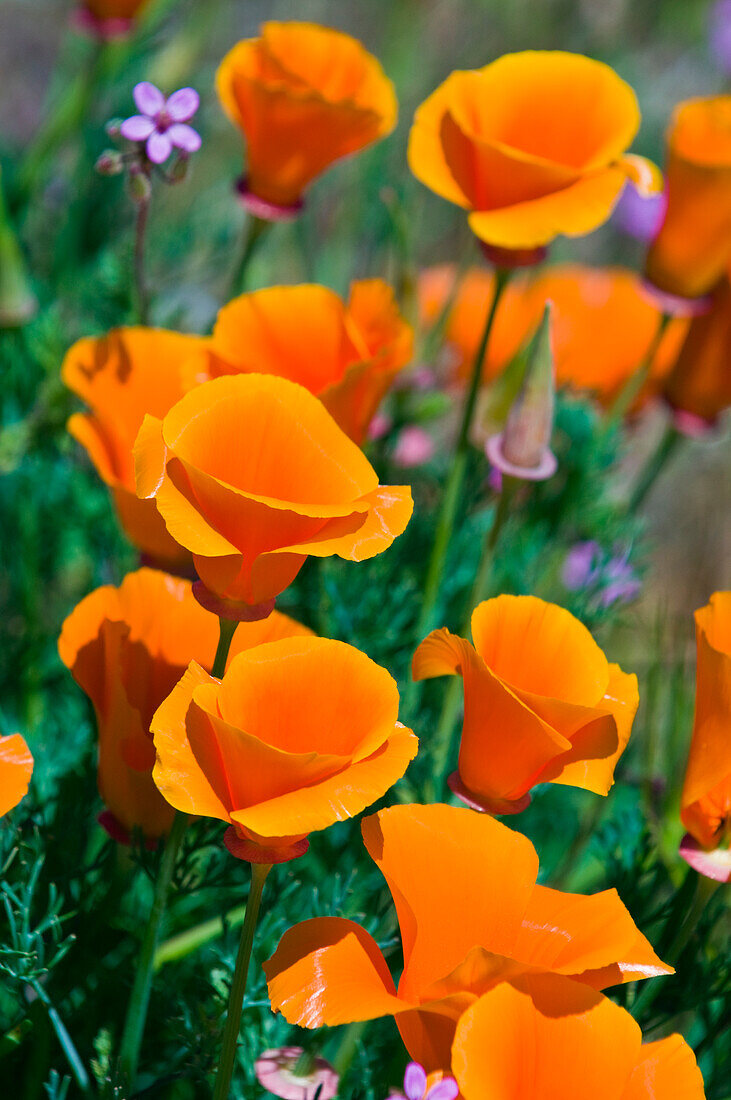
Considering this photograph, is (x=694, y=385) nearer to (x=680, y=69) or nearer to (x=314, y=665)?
(x=314, y=665)

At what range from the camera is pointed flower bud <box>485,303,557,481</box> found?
2.04ft

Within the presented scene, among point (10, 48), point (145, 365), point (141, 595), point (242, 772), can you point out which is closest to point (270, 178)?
point (145, 365)

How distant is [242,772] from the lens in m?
0.39

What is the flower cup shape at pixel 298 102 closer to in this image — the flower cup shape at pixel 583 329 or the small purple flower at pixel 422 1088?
the flower cup shape at pixel 583 329

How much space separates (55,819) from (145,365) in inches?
9.9

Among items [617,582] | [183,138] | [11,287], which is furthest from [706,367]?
[11,287]

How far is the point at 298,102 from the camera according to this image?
0.65m

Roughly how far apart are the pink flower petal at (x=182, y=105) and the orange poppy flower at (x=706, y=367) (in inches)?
15.4

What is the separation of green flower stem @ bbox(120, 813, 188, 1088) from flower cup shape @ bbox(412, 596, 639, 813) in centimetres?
12

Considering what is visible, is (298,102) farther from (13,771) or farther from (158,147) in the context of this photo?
(13,771)

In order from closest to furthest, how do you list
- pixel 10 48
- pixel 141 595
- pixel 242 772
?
pixel 242 772
pixel 141 595
pixel 10 48

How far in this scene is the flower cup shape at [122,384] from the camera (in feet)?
1.95

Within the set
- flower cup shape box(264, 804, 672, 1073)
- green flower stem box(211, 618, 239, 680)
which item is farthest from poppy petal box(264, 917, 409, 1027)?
green flower stem box(211, 618, 239, 680)

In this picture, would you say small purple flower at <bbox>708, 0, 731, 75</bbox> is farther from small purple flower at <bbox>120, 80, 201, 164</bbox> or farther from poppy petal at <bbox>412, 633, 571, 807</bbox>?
poppy petal at <bbox>412, 633, 571, 807</bbox>
